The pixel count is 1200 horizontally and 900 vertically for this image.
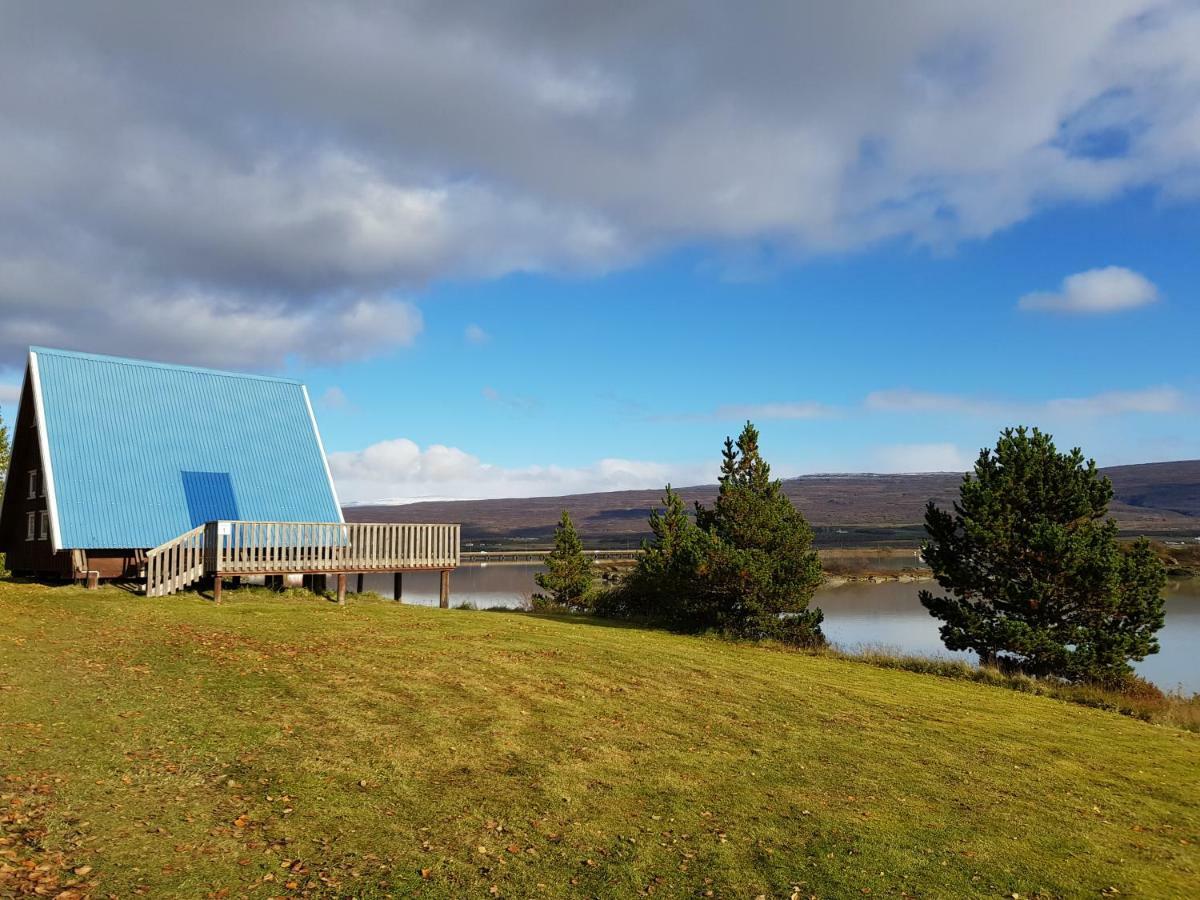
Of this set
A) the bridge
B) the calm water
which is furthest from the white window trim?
the bridge

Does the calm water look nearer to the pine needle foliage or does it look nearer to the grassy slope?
the pine needle foliage

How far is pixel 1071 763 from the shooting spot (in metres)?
13.0

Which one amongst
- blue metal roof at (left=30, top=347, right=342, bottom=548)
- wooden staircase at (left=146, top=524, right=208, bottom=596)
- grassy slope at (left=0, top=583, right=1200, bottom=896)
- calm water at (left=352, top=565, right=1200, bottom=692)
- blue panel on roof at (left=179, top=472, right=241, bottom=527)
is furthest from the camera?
calm water at (left=352, top=565, right=1200, bottom=692)

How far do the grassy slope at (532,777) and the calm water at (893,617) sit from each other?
47.1ft

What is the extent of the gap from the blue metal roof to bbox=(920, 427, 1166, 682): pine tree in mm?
21227

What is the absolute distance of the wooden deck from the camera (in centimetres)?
2309

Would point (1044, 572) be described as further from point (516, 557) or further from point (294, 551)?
point (516, 557)

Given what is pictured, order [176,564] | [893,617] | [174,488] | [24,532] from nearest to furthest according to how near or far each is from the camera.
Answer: [176,564] → [174,488] → [24,532] → [893,617]

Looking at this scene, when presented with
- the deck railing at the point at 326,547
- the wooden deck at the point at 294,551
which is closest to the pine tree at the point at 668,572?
the deck railing at the point at 326,547

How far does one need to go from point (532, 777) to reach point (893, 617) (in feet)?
141

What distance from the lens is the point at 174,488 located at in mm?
27016

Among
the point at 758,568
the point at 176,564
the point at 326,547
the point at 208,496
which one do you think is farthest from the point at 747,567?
the point at 208,496

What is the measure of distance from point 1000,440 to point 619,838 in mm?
21053

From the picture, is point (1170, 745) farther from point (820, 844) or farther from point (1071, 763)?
point (820, 844)
